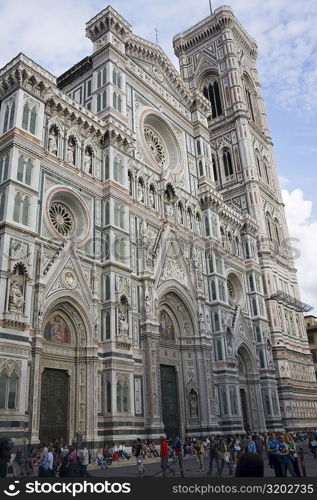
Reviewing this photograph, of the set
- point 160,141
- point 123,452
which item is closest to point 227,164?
point 160,141

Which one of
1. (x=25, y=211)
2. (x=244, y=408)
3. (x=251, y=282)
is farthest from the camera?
(x=251, y=282)

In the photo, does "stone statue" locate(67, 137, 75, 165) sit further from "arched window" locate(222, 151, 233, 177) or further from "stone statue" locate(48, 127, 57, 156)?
"arched window" locate(222, 151, 233, 177)

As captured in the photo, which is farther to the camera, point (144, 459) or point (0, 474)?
point (144, 459)

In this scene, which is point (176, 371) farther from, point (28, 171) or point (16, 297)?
point (28, 171)

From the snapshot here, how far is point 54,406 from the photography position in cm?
2172

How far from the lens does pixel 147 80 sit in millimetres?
35938

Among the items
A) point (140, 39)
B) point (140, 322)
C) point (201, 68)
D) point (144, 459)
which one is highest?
point (201, 68)

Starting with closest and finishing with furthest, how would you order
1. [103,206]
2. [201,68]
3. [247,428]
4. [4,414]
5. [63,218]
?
[4,414] < [63,218] < [103,206] < [247,428] < [201,68]

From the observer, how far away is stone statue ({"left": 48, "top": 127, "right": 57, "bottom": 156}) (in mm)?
25391

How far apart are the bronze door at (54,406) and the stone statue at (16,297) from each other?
3.77 metres

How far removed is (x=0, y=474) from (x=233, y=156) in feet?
162

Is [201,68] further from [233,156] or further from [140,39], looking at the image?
[140,39]

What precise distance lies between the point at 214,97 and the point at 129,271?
1520 inches

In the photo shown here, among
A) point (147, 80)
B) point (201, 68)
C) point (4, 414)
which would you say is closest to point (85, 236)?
point (4, 414)
